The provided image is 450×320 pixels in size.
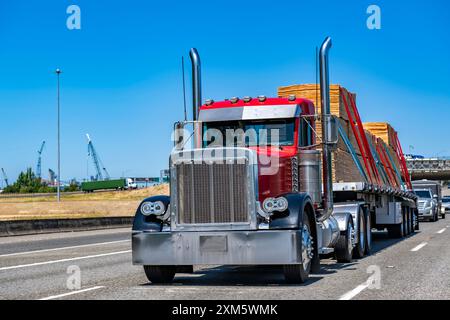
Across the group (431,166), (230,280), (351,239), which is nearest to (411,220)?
(351,239)

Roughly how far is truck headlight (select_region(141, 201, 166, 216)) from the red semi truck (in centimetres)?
2

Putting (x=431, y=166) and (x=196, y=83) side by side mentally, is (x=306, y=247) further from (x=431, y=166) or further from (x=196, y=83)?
(x=431, y=166)

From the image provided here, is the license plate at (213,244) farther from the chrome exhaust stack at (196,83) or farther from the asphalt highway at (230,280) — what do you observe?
the chrome exhaust stack at (196,83)

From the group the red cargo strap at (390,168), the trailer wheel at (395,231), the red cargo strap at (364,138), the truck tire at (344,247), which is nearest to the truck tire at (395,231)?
the trailer wheel at (395,231)

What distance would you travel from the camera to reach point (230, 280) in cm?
1223

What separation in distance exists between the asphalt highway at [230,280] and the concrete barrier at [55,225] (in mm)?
12583

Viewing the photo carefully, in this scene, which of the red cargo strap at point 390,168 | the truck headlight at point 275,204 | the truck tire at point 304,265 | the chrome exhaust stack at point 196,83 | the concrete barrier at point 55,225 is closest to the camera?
the truck headlight at point 275,204

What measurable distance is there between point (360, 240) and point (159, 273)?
235 inches

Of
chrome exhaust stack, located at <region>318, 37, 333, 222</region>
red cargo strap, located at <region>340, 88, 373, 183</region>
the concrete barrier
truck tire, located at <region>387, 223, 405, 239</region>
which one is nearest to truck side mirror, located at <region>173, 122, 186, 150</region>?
chrome exhaust stack, located at <region>318, 37, 333, 222</region>

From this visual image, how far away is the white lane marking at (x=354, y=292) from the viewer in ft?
31.7

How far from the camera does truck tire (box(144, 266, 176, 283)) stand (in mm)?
11539

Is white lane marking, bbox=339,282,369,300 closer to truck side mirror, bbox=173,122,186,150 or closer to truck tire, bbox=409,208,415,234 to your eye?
truck side mirror, bbox=173,122,186,150

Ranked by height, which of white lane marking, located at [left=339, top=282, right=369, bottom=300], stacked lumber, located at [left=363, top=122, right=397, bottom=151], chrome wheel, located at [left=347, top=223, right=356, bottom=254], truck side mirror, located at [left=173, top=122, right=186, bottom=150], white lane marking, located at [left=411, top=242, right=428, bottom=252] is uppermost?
stacked lumber, located at [left=363, top=122, right=397, bottom=151]

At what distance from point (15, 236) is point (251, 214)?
2162cm
